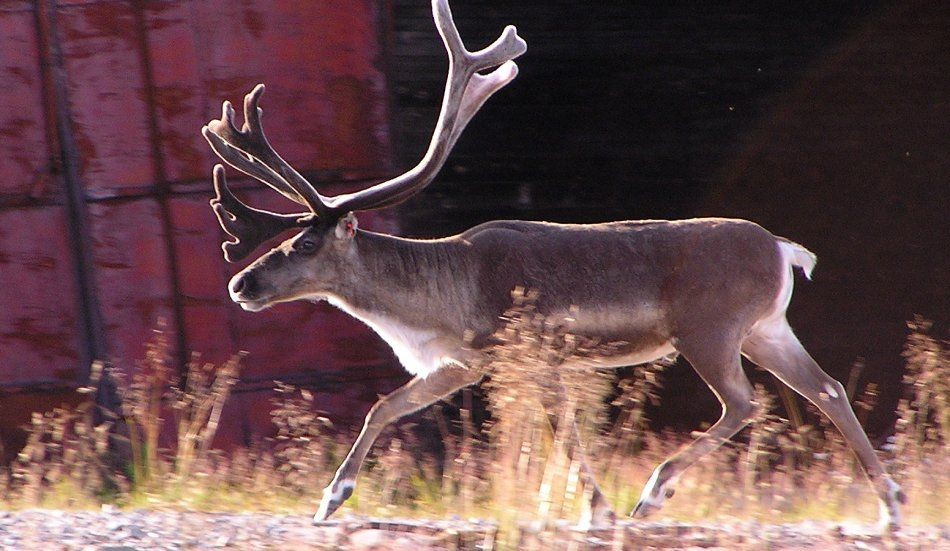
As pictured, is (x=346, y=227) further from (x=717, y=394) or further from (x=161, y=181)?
(x=161, y=181)

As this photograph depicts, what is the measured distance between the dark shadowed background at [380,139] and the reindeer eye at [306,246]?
1655 millimetres

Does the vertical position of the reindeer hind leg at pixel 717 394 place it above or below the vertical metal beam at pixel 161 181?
below

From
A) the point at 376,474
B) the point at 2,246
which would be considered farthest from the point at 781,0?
the point at 2,246

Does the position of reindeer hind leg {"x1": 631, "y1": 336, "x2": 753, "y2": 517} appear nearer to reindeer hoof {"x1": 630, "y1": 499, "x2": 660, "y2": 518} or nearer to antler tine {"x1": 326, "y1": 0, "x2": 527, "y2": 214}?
reindeer hoof {"x1": 630, "y1": 499, "x2": 660, "y2": 518}

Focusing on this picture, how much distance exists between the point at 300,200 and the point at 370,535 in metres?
1.81

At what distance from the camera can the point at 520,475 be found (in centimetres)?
490

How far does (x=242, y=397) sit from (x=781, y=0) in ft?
12.5

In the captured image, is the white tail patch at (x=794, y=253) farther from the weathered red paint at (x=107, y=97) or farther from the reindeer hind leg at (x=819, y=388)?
the weathered red paint at (x=107, y=97)

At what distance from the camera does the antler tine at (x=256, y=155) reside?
6.00 m

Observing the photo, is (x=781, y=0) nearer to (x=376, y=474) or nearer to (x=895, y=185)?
(x=895, y=185)

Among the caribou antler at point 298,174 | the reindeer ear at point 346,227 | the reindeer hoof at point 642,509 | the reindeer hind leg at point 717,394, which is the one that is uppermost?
the caribou antler at point 298,174

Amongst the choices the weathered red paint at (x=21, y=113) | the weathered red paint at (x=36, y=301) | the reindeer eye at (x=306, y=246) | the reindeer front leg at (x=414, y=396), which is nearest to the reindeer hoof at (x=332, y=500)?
the reindeer front leg at (x=414, y=396)

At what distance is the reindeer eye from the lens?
6.00 m

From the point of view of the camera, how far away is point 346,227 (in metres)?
6.03
